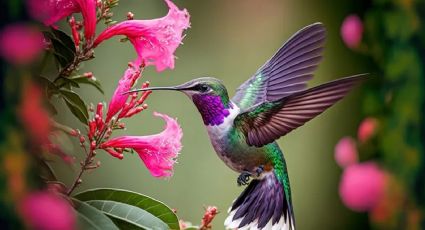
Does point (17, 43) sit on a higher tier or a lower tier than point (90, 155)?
higher

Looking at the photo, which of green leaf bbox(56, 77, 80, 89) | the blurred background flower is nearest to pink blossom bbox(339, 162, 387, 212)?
the blurred background flower

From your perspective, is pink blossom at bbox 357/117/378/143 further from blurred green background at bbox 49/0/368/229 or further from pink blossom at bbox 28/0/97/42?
pink blossom at bbox 28/0/97/42

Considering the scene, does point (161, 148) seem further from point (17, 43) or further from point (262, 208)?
point (17, 43)

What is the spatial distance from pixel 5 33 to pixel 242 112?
429mm

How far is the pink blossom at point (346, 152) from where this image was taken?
3.69ft

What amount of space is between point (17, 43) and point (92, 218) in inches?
9.5

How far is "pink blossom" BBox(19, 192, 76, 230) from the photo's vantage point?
0.62 meters

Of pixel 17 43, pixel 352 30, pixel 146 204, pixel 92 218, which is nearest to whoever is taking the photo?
pixel 17 43

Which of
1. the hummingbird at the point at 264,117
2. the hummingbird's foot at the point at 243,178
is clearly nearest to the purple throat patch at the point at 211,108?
the hummingbird at the point at 264,117

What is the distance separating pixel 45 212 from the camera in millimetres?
640

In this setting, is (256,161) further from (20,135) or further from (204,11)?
(20,135)

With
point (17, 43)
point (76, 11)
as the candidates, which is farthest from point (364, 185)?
point (17, 43)

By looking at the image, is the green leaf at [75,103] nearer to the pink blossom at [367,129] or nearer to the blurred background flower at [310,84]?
the blurred background flower at [310,84]

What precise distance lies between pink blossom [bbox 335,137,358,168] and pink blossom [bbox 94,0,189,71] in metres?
0.37
